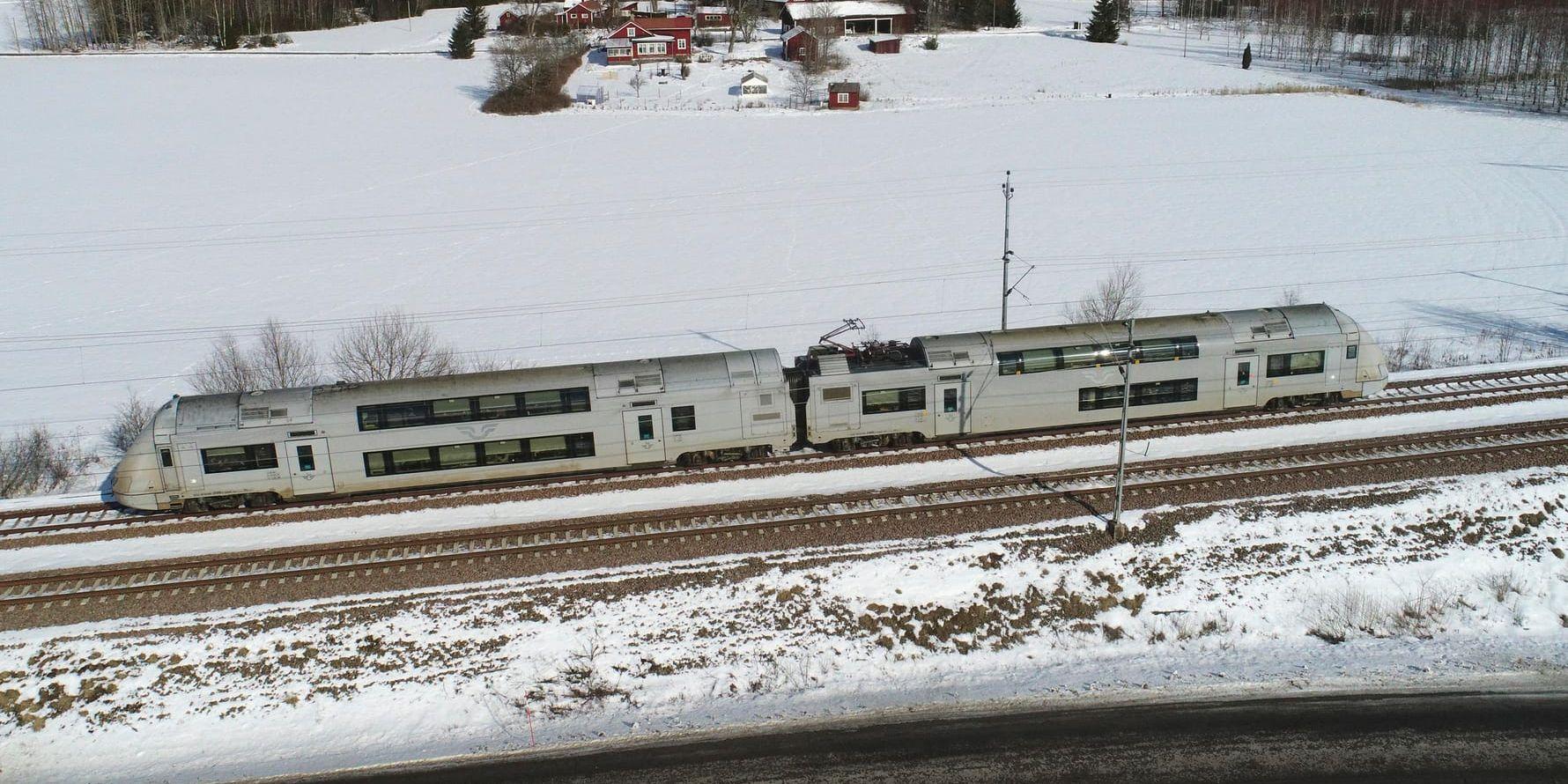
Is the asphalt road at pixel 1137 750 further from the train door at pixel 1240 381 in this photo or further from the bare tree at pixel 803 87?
the bare tree at pixel 803 87

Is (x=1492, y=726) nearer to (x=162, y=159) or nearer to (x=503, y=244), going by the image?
(x=503, y=244)

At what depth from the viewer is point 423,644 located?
21.0 m

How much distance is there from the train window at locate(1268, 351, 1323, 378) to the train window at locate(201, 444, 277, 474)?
26346 mm

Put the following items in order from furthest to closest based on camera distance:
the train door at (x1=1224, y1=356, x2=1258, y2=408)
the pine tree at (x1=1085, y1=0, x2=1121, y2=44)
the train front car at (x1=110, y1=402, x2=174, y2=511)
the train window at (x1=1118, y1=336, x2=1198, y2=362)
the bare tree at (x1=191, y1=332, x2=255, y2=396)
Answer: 1. the pine tree at (x1=1085, y1=0, x2=1121, y2=44)
2. the bare tree at (x1=191, y1=332, x2=255, y2=396)
3. the train door at (x1=1224, y1=356, x2=1258, y2=408)
4. the train window at (x1=1118, y1=336, x2=1198, y2=362)
5. the train front car at (x1=110, y1=402, x2=174, y2=511)

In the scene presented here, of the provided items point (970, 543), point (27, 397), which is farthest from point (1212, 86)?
point (27, 397)

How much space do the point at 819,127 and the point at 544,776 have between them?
70003 millimetres

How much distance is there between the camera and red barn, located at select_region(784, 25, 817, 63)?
97.4 meters

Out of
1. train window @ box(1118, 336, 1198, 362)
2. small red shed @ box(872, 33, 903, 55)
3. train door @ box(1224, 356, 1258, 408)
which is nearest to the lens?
train window @ box(1118, 336, 1198, 362)

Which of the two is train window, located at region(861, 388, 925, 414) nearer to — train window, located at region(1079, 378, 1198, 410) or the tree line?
train window, located at region(1079, 378, 1198, 410)

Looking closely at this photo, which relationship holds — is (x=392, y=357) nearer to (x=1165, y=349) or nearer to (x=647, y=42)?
(x=1165, y=349)

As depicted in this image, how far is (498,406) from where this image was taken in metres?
A: 26.6

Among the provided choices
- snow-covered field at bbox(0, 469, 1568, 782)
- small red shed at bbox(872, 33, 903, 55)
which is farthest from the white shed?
snow-covered field at bbox(0, 469, 1568, 782)

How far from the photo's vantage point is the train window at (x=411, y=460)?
87.3 ft

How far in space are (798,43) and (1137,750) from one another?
94401mm
